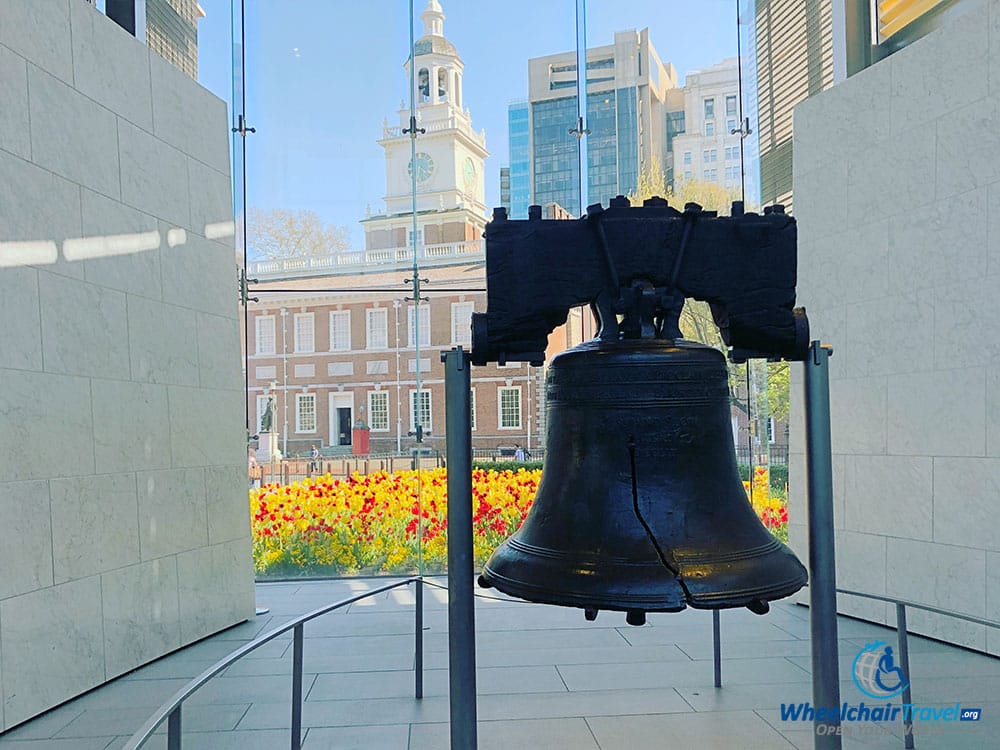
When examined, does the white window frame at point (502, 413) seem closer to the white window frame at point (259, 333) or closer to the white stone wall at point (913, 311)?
the white window frame at point (259, 333)

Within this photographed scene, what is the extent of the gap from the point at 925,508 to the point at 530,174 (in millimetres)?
4910

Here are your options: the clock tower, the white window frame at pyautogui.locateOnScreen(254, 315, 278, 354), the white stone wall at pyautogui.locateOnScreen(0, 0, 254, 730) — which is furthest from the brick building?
the white stone wall at pyautogui.locateOnScreen(0, 0, 254, 730)

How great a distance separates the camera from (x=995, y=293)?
5109 mm

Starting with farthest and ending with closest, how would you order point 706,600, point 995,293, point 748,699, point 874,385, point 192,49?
point 192,49 < point 874,385 < point 995,293 < point 748,699 < point 706,600

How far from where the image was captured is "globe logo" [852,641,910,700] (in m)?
4.42

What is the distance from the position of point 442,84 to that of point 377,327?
8.03 feet

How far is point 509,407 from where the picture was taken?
353 inches

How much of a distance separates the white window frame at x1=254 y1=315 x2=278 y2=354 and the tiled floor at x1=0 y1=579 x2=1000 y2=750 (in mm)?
2944

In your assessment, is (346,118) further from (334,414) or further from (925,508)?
(925,508)

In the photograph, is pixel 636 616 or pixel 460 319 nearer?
pixel 636 616

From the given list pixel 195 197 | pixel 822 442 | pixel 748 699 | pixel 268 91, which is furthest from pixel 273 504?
pixel 822 442

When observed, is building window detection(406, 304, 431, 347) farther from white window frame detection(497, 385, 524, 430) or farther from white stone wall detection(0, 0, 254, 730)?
white stone wall detection(0, 0, 254, 730)

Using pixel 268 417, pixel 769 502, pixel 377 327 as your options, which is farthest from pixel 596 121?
pixel 268 417

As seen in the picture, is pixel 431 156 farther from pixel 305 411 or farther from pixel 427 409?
pixel 305 411
